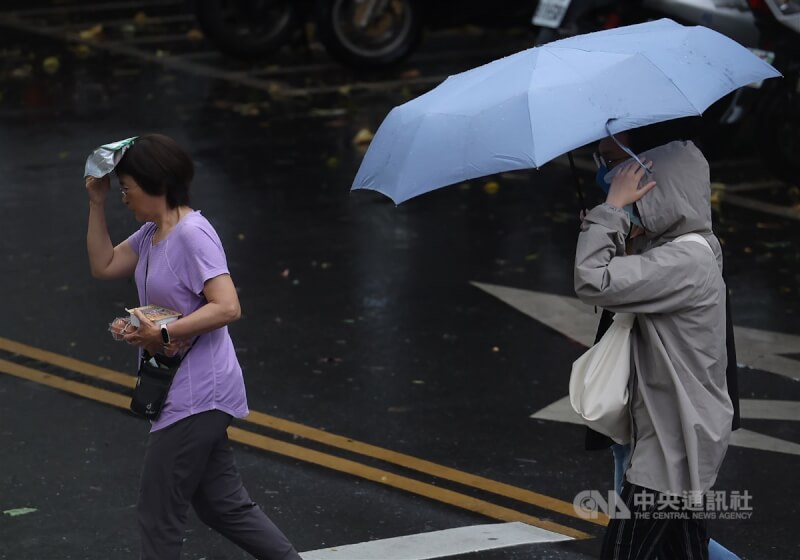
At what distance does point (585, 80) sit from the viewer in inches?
171

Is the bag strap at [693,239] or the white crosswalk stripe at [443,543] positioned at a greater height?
the bag strap at [693,239]

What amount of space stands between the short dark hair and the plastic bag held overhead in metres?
0.02

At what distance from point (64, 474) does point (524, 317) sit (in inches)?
122

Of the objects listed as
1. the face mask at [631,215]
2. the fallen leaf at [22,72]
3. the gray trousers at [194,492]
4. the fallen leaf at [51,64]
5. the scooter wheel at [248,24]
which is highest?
the face mask at [631,215]

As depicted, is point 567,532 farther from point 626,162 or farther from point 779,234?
point 779,234

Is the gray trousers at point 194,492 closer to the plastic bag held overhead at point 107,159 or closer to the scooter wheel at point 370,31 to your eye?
the plastic bag held overhead at point 107,159

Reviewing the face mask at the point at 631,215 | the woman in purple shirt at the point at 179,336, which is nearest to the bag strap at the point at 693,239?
the face mask at the point at 631,215

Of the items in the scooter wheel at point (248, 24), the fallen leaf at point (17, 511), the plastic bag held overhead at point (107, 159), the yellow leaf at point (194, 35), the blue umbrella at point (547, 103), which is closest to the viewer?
the blue umbrella at point (547, 103)

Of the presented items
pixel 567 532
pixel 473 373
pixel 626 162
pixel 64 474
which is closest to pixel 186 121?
pixel 473 373

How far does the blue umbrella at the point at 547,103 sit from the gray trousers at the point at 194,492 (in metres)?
0.95

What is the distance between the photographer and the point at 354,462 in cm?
665

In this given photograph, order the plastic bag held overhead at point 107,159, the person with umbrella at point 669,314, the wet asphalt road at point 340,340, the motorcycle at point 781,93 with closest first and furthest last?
the person with umbrella at point 669,314
the plastic bag held overhead at point 107,159
the wet asphalt road at point 340,340
the motorcycle at point 781,93

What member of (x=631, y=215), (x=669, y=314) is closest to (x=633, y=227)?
(x=631, y=215)

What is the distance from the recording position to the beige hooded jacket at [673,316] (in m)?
4.40
